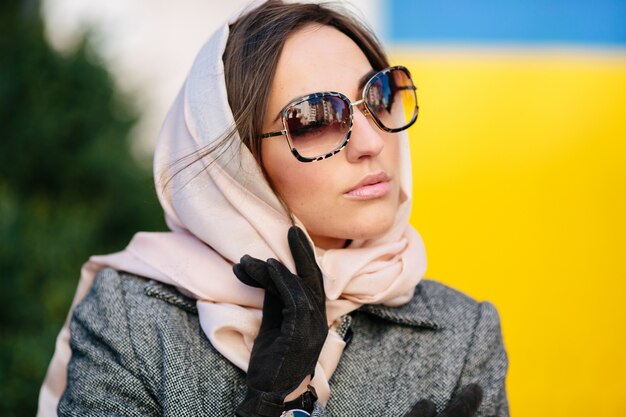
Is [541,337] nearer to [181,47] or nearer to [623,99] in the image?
[623,99]

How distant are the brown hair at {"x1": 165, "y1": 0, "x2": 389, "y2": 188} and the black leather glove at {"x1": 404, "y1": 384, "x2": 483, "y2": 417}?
2.54ft

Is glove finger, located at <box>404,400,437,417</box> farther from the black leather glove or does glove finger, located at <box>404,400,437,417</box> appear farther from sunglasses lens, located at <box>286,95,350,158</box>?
sunglasses lens, located at <box>286,95,350,158</box>

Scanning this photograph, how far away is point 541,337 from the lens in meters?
5.05

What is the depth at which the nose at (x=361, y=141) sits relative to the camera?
198 centimetres

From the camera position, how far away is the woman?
1928 millimetres

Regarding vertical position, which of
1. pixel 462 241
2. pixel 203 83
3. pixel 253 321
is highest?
pixel 462 241

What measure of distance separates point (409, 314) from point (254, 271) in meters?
0.57

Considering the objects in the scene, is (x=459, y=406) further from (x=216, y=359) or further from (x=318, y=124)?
(x=318, y=124)

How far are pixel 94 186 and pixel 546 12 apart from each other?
3.39 m

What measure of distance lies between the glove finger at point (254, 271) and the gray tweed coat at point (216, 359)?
294mm

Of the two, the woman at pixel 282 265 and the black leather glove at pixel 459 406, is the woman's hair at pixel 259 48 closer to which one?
the woman at pixel 282 265

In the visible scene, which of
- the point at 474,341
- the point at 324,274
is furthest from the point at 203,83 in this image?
the point at 474,341

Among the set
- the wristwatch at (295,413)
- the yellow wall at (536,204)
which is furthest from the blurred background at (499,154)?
the wristwatch at (295,413)

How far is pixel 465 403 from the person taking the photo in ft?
6.27
